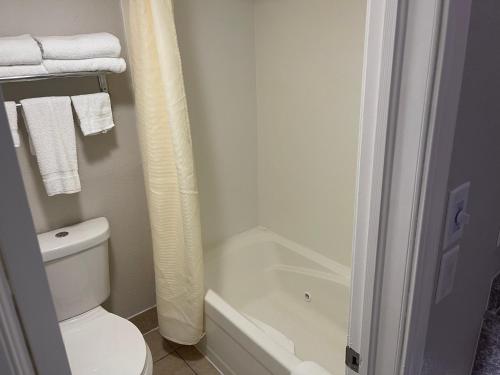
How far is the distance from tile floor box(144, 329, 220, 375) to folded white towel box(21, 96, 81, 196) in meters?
1.01

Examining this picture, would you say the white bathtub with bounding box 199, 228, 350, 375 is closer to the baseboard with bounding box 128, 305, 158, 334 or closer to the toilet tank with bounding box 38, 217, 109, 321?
the baseboard with bounding box 128, 305, 158, 334

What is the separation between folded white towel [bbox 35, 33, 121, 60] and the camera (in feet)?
4.73

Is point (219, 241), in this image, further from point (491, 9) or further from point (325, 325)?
point (491, 9)

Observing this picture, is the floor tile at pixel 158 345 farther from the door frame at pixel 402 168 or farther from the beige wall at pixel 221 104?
the door frame at pixel 402 168

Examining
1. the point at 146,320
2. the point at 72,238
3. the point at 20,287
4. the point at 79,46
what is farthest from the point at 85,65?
the point at 146,320

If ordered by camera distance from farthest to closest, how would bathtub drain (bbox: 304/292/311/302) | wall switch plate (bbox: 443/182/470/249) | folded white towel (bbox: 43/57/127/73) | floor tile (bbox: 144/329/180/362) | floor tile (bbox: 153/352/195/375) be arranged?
bathtub drain (bbox: 304/292/311/302) < floor tile (bbox: 144/329/180/362) < floor tile (bbox: 153/352/195/375) < folded white towel (bbox: 43/57/127/73) < wall switch plate (bbox: 443/182/470/249)

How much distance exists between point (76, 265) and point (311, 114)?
1.37 metres

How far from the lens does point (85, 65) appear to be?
1.51m

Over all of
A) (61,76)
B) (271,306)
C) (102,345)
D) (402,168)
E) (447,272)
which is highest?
(61,76)

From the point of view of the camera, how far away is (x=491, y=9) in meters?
0.63

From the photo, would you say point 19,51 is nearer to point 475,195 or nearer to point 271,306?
point 475,195

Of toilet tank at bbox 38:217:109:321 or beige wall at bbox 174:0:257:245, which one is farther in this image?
beige wall at bbox 174:0:257:245

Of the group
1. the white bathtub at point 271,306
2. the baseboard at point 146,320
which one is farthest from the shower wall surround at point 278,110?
the baseboard at point 146,320

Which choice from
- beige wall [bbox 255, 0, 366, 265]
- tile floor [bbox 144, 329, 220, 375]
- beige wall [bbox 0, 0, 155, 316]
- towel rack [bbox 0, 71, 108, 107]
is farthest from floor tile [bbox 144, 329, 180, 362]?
towel rack [bbox 0, 71, 108, 107]
